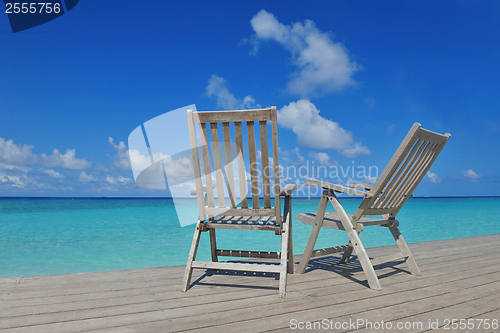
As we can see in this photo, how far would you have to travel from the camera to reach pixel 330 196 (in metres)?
2.47

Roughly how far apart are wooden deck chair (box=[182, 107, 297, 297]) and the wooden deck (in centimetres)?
24

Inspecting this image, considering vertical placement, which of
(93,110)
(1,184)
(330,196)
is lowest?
(330,196)

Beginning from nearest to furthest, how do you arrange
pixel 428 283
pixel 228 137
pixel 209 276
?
pixel 228 137
pixel 428 283
pixel 209 276

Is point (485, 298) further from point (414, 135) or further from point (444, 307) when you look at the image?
point (414, 135)

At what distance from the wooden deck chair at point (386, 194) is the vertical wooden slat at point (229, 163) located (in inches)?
26.3

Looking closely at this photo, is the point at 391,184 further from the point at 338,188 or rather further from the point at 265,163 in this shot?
the point at 265,163

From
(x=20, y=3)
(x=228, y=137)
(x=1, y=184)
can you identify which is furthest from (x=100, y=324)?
(x=1, y=184)

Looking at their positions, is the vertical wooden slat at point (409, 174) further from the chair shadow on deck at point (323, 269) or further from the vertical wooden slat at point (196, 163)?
the vertical wooden slat at point (196, 163)

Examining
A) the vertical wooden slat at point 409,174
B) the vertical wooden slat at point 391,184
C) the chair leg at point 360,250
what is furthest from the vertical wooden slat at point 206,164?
the vertical wooden slat at point 409,174

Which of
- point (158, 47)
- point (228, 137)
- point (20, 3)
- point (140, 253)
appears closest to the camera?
point (228, 137)

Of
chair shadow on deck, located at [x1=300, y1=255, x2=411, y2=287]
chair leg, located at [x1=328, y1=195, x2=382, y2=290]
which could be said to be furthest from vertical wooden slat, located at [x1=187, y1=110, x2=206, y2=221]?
chair shadow on deck, located at [x1=300, y1=255, x2=411, y2=287]

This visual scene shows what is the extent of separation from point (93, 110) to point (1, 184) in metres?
20.1

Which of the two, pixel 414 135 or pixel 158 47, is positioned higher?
pixel 158 47

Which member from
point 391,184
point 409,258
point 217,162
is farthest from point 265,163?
point 409,258
